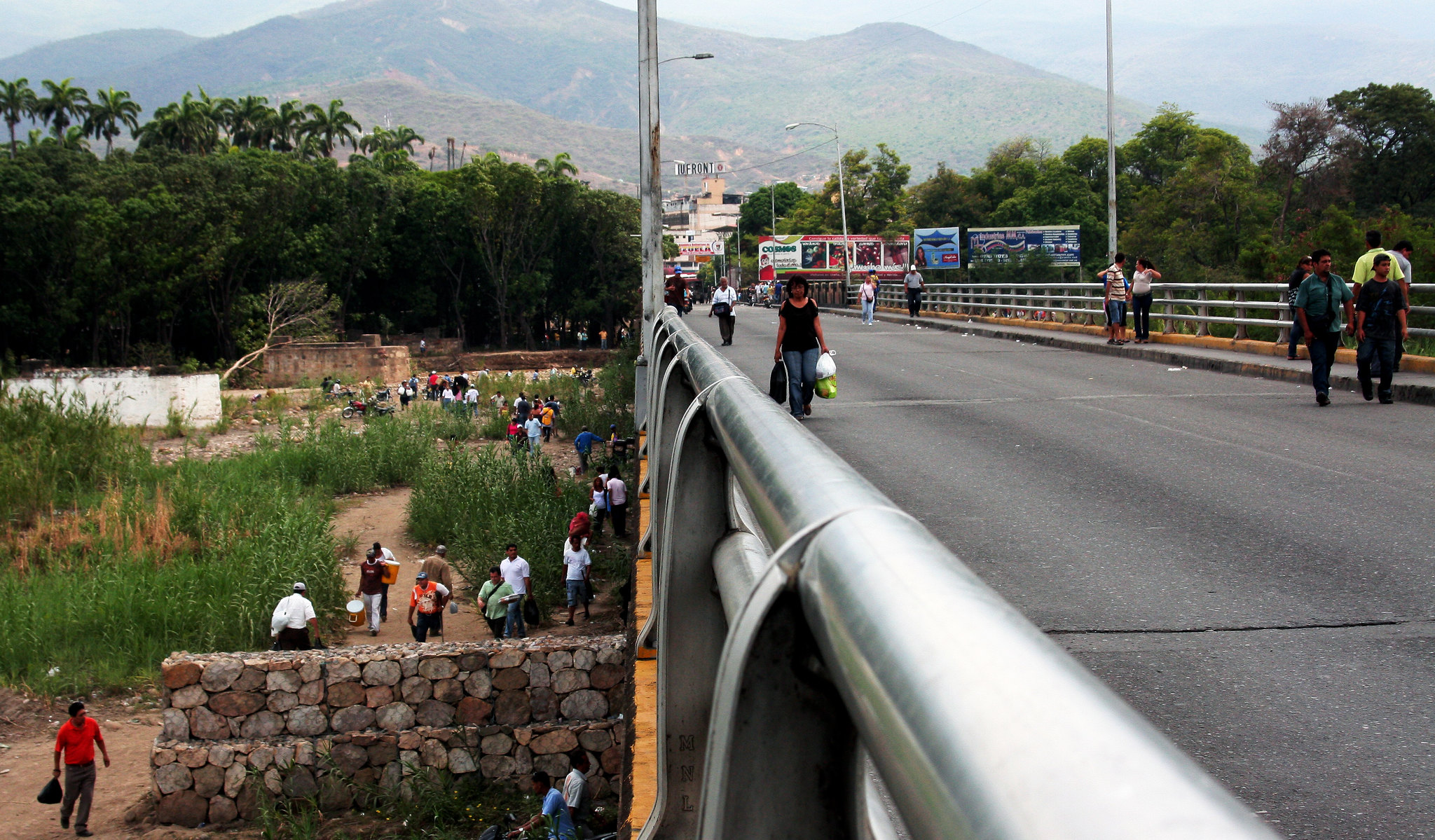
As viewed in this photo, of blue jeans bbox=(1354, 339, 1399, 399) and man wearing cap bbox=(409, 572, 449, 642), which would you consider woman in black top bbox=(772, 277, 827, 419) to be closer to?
blue jeans bbox=(1354, 339, 1399, 399)

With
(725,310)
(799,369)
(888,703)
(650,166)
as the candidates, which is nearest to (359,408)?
(725,310)

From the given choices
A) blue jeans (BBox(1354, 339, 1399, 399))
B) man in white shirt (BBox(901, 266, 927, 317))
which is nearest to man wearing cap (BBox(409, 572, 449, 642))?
blue jeans (BBox(1354, 339, 1399, 399))

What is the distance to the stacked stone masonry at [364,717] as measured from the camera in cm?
1493

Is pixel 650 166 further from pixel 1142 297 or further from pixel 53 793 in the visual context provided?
pixel 53 793

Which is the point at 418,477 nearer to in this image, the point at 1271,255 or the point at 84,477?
the point at 84,477

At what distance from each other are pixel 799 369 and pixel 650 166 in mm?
9229

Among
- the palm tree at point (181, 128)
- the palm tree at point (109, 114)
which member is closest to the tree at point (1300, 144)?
the palm tree at point (181, 128)

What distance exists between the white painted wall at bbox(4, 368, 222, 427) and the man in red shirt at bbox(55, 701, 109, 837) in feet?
84.0

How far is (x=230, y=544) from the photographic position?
23.3 m

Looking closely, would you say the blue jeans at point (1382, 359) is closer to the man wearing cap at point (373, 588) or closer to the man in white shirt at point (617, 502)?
the man in white shirt at point (617, 502)

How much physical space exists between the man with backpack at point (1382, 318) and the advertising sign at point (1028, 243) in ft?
163

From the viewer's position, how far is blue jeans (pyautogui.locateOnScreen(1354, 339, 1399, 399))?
1293cm

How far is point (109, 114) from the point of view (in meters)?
101

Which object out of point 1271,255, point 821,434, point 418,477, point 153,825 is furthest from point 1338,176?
point 153,825
